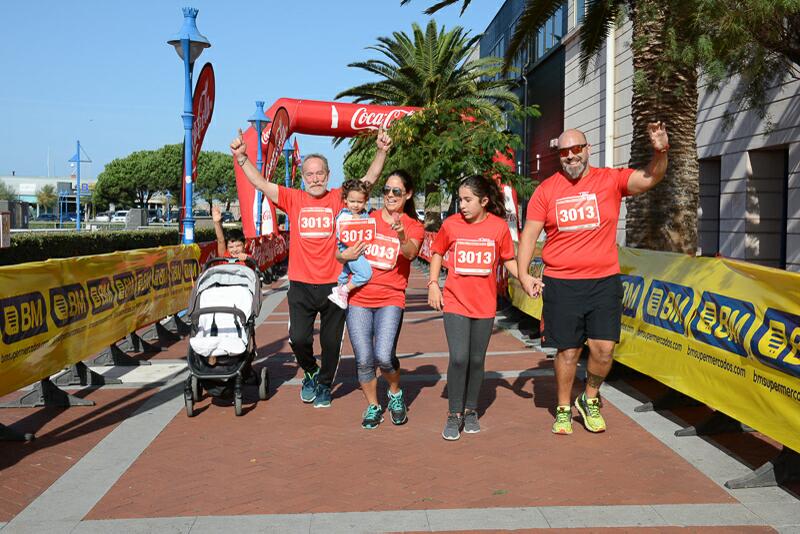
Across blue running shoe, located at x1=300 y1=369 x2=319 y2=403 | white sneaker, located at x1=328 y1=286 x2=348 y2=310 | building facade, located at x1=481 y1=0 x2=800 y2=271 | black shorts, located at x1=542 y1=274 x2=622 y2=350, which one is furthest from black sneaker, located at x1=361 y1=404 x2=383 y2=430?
building facade, located at x1=481 y1=0 x2=800 y2=271

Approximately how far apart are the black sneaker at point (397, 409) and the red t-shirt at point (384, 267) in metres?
0.72

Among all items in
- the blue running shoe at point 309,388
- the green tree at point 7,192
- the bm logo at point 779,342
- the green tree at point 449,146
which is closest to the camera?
the bm logo at point 779,342

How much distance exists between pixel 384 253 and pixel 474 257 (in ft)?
2.30

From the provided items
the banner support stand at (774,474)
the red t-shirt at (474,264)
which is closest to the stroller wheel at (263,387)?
the red t-shirt at (474,264)

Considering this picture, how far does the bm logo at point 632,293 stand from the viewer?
7.38 meters

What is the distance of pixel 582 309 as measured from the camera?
586 centimetres

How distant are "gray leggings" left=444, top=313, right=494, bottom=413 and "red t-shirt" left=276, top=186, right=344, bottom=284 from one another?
1.31m

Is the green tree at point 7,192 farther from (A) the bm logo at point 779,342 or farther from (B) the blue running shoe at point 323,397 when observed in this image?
(A) the bm logo at point 779,342

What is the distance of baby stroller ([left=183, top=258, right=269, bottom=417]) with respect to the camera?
6762mm

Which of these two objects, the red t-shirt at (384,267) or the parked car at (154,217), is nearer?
the red t-shirt at (384,267)

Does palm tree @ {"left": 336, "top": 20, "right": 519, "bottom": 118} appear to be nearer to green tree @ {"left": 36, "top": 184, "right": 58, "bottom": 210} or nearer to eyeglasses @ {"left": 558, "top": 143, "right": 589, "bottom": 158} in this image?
eyeglasses @ {"left": 558, "top": 143, "right": 589, "bottom": 158}

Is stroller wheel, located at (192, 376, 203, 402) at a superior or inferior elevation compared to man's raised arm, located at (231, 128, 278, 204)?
inferior

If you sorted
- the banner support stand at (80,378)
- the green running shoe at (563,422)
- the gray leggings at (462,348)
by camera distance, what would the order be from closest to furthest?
1. the gray leggings at (462,348)
2. the green running shoe at (563,422)
3. the banner support stand at (80,378)

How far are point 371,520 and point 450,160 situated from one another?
9542 mm
